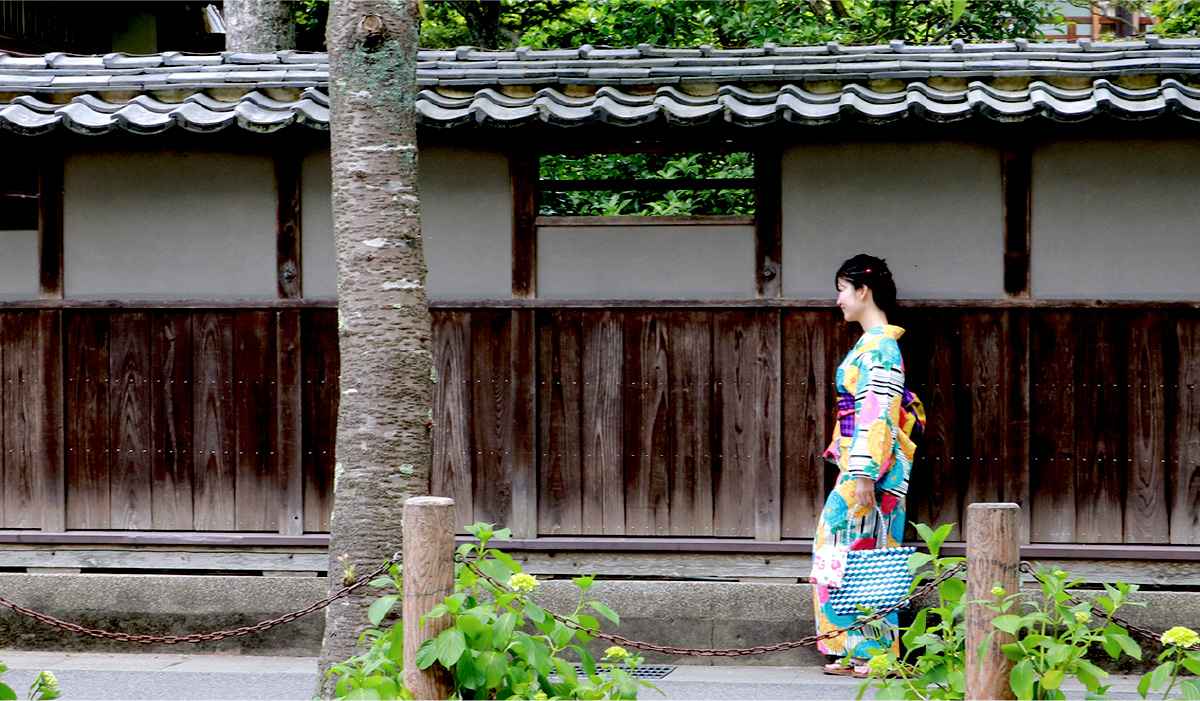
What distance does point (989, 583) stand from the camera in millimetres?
3607

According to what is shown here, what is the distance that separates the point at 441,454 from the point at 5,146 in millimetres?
3660

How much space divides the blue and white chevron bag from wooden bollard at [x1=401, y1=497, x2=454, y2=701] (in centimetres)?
320

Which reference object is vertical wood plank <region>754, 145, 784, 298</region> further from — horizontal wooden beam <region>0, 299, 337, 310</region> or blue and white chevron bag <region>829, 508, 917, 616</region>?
horizontal wooden beam <region>0, 299, 337, 310</region>

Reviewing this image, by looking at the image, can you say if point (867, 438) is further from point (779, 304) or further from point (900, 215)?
point (900, 215)

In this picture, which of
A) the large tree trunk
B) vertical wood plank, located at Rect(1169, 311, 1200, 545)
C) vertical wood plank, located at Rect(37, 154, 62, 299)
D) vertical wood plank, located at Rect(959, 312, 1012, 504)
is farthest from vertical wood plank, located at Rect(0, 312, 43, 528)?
vertical wood plank, located at Rect(1169, 311, 1200, 545)

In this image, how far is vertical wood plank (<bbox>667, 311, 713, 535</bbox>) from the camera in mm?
6875

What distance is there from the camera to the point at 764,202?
6.83m

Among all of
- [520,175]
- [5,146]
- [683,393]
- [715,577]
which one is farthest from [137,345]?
[715,577]

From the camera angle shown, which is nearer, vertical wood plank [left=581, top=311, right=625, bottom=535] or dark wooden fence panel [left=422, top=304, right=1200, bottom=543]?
dark wooden fence panel [left=422, top=304, right=1200, bottom=543]

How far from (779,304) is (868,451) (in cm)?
122

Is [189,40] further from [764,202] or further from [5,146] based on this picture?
[764,202]

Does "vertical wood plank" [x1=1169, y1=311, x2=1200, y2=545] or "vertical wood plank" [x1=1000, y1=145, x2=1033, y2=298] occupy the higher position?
"vertical wood plank" [x1=1000, y1=145, x2=1033, y2=298]

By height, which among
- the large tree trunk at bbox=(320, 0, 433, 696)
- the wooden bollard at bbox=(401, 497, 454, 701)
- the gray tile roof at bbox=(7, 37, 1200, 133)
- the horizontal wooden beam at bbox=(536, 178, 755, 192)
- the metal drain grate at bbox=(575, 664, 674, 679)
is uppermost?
the gray tile roof at bbox=(7, 37, 1200, 133)

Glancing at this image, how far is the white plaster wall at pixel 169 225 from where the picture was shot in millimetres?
7184
